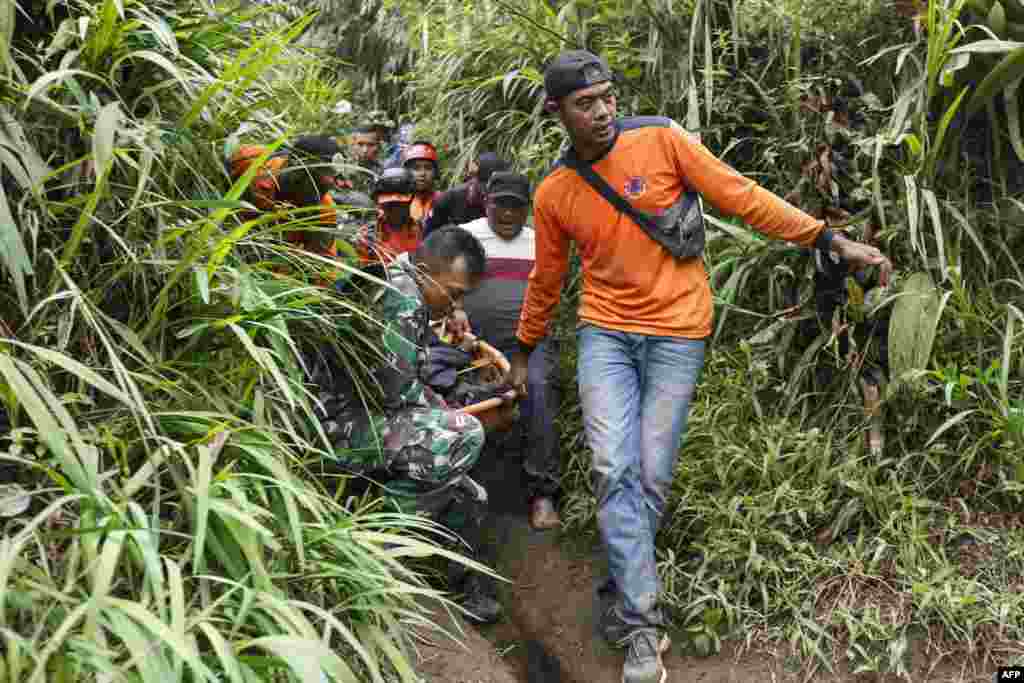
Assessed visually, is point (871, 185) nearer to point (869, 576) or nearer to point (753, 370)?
point (753, 370)

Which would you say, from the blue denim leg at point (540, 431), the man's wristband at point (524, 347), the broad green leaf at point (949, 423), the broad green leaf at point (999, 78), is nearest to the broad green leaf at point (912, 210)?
the broad green leaf at point (999, 78)

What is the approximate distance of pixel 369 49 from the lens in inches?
415

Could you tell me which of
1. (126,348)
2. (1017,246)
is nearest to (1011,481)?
(1017,246)

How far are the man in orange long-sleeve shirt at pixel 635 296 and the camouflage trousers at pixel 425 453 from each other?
445 mm

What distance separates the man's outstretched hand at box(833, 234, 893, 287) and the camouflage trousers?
1.39 metres

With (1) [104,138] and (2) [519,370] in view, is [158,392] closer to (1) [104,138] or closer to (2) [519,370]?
(1) [104,138]

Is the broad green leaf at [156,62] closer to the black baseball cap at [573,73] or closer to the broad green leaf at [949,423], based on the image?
the black baseball cap at [573,73]

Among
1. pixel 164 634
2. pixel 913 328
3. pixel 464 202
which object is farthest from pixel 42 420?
pixel 464 202

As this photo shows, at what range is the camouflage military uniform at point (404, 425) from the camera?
11.8 feet

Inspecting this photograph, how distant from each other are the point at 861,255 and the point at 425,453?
160 centimetres

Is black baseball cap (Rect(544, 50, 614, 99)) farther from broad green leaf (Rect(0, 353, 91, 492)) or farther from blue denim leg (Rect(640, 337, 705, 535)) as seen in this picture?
broad green leaf (Rect(0, 353, 91, 492))

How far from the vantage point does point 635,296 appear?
3928mm

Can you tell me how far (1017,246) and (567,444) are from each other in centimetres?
212

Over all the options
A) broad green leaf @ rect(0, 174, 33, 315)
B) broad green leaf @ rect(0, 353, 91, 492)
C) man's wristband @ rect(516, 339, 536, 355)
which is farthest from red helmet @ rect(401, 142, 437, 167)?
broad green leaf @ rect(0, 353, 91, 492)
